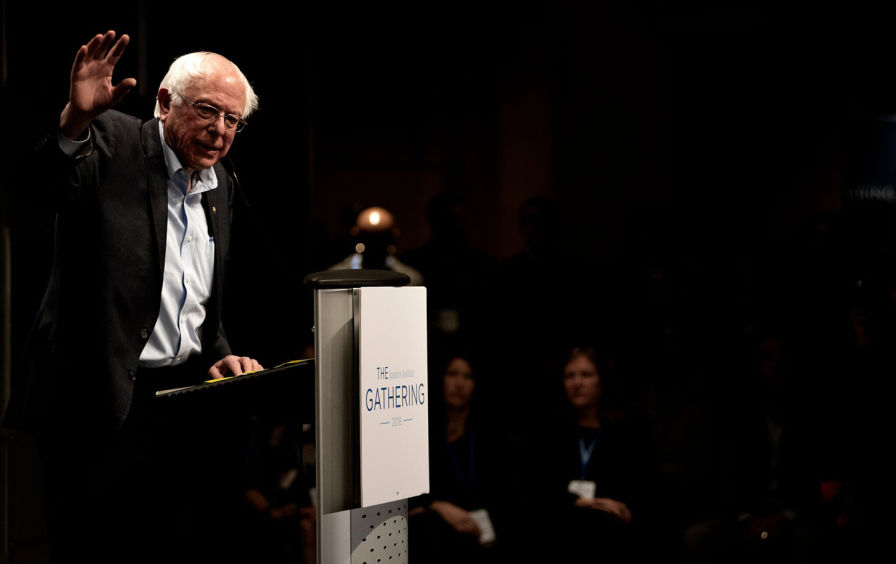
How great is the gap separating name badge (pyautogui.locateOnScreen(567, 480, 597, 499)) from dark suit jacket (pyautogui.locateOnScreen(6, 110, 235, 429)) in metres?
2.31

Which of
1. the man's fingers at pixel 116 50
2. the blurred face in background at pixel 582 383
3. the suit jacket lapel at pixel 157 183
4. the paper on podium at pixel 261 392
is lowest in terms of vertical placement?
the blurred face in background at pixel 582 383

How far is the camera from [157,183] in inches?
78.8

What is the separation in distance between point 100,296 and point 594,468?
8.13 feet

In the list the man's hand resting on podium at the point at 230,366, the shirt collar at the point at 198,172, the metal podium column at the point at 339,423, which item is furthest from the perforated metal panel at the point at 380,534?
the shirt collar at the point at 198,172

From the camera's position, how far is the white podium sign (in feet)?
6.19

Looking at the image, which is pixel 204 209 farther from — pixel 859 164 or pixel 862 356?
pixel 859 164

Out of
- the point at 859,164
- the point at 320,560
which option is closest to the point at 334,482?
the point at 320,560

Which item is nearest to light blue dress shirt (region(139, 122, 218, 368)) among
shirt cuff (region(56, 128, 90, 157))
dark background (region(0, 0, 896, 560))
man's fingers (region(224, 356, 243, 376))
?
man's fingers (region(224, 356, 243, 376))

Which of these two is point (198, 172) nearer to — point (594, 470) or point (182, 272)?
point (182, 272)

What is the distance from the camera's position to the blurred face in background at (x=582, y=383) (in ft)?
13.1

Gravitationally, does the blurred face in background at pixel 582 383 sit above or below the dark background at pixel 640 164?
below

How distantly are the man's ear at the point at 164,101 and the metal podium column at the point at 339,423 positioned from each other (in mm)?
501

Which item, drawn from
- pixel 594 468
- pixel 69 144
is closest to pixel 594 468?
pixel 594 468

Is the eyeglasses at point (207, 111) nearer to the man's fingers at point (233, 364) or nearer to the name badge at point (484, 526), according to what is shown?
the man's fingers at point (233, 364)
